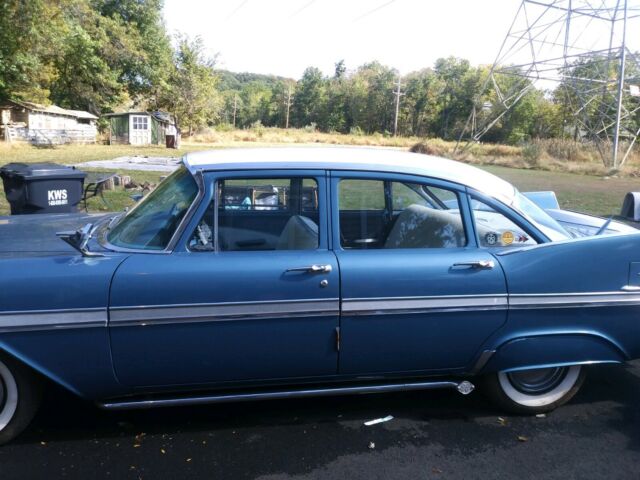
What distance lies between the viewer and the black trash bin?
6.34 metres

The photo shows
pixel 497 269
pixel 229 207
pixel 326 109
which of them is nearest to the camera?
pixel 497 269

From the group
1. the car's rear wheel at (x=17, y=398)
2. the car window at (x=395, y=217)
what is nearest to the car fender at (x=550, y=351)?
the car window at (x=395, y=217)

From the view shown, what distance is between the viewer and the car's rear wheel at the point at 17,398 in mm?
2826

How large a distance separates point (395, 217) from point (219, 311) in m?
1.55

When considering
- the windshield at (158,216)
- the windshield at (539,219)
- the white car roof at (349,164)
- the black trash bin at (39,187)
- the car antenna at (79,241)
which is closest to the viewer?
the car antenna at (79,241)

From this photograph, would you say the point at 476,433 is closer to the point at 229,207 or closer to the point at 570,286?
the point at 570,286

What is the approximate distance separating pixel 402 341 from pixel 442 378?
504 mm

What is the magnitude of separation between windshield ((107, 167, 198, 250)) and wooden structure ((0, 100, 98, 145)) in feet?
125

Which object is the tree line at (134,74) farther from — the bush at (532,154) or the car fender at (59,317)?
the car fender at (59,317)

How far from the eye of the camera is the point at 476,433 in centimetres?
317

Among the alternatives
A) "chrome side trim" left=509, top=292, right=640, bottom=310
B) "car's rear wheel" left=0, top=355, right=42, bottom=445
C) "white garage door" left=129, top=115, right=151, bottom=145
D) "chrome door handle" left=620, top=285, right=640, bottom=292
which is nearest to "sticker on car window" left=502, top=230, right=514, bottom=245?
"chrome side trim" left=509, top=292, right=640, bottom=310

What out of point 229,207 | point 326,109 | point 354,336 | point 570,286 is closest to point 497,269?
point 570,286

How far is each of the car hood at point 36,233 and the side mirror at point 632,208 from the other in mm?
3632

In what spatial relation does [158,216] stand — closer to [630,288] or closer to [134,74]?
[630,288]
